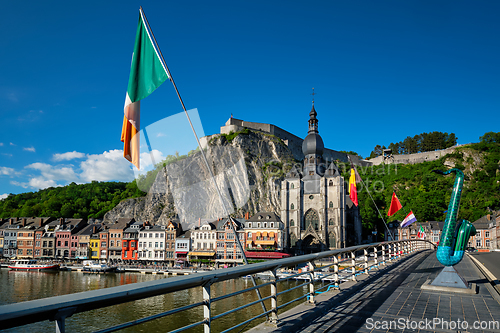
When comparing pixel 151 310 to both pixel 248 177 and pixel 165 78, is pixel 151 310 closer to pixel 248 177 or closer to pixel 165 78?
pixel 165 78

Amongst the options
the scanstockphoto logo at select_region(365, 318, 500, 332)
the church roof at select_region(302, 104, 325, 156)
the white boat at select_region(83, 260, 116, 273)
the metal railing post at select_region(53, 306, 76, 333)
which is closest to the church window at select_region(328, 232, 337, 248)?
the church roof at select_region(302, 104, 325, 156)

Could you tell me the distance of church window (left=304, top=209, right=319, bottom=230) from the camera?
58.4 metres

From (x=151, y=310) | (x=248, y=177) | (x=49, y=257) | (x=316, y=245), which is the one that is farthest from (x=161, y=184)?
(x=151, y=310)

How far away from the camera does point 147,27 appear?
22.5 ft

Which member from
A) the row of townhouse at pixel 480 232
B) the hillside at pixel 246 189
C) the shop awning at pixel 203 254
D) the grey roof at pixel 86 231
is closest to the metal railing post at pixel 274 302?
the shop awning at pixel 203 254

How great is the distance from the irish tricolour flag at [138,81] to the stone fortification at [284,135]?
294 ft

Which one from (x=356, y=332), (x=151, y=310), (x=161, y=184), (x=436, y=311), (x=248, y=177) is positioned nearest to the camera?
(x=356, y=332)

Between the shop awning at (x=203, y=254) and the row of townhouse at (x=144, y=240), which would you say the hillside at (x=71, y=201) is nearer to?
the row of townhouse at (x=144, y=240)

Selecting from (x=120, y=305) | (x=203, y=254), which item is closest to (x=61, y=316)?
(x=120, y=305)

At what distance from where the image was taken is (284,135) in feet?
340

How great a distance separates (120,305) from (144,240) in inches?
1315

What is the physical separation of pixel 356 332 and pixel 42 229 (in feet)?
255

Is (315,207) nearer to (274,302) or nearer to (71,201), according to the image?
(274,302)

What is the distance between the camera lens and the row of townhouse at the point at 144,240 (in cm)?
5428
